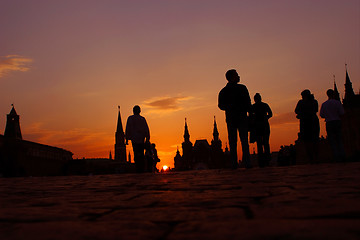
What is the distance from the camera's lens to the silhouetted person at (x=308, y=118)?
11.5 metres

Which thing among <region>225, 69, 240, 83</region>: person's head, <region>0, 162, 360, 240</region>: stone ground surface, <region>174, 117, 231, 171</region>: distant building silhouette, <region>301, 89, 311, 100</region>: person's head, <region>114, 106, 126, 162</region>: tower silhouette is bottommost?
<region>0, 162, 360, 240</region>: stone ground surface

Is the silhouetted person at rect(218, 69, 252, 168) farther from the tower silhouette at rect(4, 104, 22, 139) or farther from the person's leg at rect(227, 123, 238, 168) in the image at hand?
the tower silhouette at rect(4, 104, 22, 139)

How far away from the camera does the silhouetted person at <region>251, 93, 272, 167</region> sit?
11.3 m

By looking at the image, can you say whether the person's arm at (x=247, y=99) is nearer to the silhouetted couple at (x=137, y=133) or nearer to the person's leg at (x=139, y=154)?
the silhouetted couple at (x=137, y=133)

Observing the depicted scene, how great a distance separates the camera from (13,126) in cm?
10675

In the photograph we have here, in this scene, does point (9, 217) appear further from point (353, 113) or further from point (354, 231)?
point (353, 113)

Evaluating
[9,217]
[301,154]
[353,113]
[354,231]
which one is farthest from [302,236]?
[301,154]

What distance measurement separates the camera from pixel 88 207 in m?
3.51

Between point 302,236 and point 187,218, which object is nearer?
point 302,236

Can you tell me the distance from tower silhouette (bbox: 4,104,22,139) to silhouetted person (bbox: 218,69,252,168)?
10370 cm

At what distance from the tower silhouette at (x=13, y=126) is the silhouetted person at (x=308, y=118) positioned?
102871mm

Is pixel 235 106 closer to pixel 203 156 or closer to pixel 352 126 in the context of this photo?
pixel 352 126

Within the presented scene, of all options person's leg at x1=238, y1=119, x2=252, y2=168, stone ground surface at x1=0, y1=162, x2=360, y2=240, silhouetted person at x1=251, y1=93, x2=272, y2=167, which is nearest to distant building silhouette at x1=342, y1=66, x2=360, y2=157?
silhouetted person at x1=251, y1=93, x2=272, y2=167

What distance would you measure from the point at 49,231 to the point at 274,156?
443 ft
